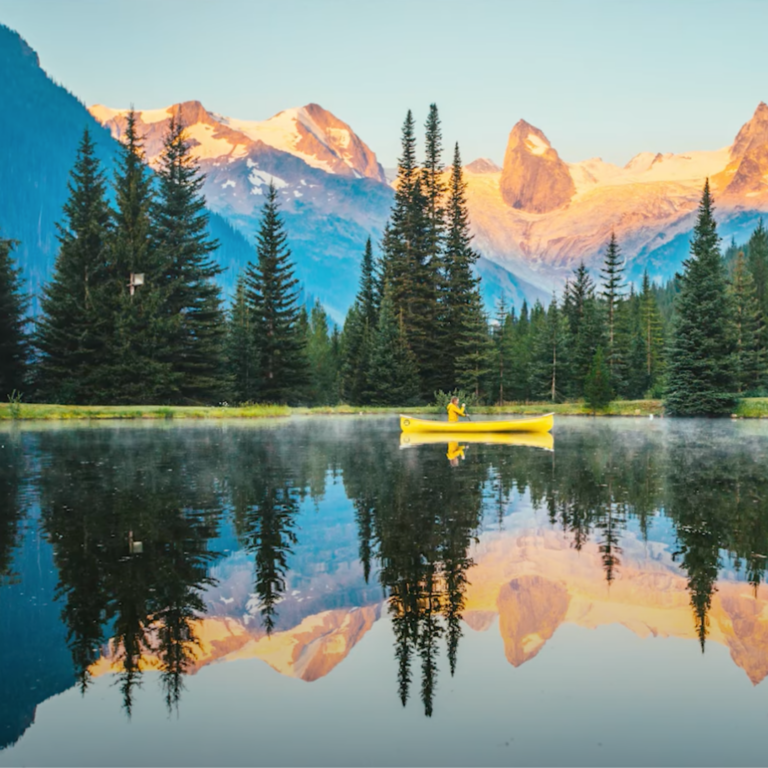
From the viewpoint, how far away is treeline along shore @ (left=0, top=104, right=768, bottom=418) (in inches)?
1914

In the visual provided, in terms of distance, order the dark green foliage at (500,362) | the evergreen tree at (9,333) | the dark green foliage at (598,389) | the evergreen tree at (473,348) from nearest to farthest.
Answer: the evergreen tree at (9,333)
the dark green foliage at (598,389)
the evergreen tree at (473,348)
the dark green foliage at (500,362)

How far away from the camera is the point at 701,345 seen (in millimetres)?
56969

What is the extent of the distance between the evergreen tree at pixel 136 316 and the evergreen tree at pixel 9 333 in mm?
5203

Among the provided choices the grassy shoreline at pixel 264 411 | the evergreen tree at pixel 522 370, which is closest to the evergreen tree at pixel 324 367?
the evergreen tree at pixel 522 370

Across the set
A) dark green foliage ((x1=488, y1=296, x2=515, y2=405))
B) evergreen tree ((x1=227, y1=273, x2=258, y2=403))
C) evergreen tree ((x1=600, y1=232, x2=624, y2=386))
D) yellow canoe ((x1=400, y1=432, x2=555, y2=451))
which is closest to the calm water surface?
yellow canoe ((x1=400, y1=432, x2=555, y2=451))

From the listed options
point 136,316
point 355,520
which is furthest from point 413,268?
point 355,520

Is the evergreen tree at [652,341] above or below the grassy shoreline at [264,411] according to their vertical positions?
above

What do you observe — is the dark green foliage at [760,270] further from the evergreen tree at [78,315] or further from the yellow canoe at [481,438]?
the evergreen tree at [78,315]

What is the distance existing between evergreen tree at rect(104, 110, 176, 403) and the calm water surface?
3330cm

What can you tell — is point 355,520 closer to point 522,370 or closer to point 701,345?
point 701,345

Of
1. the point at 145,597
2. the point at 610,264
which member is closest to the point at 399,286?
the point at 610,264

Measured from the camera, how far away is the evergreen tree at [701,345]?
5691 centimetres

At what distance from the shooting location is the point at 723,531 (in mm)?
11938

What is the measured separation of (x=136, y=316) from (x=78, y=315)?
145 inches
